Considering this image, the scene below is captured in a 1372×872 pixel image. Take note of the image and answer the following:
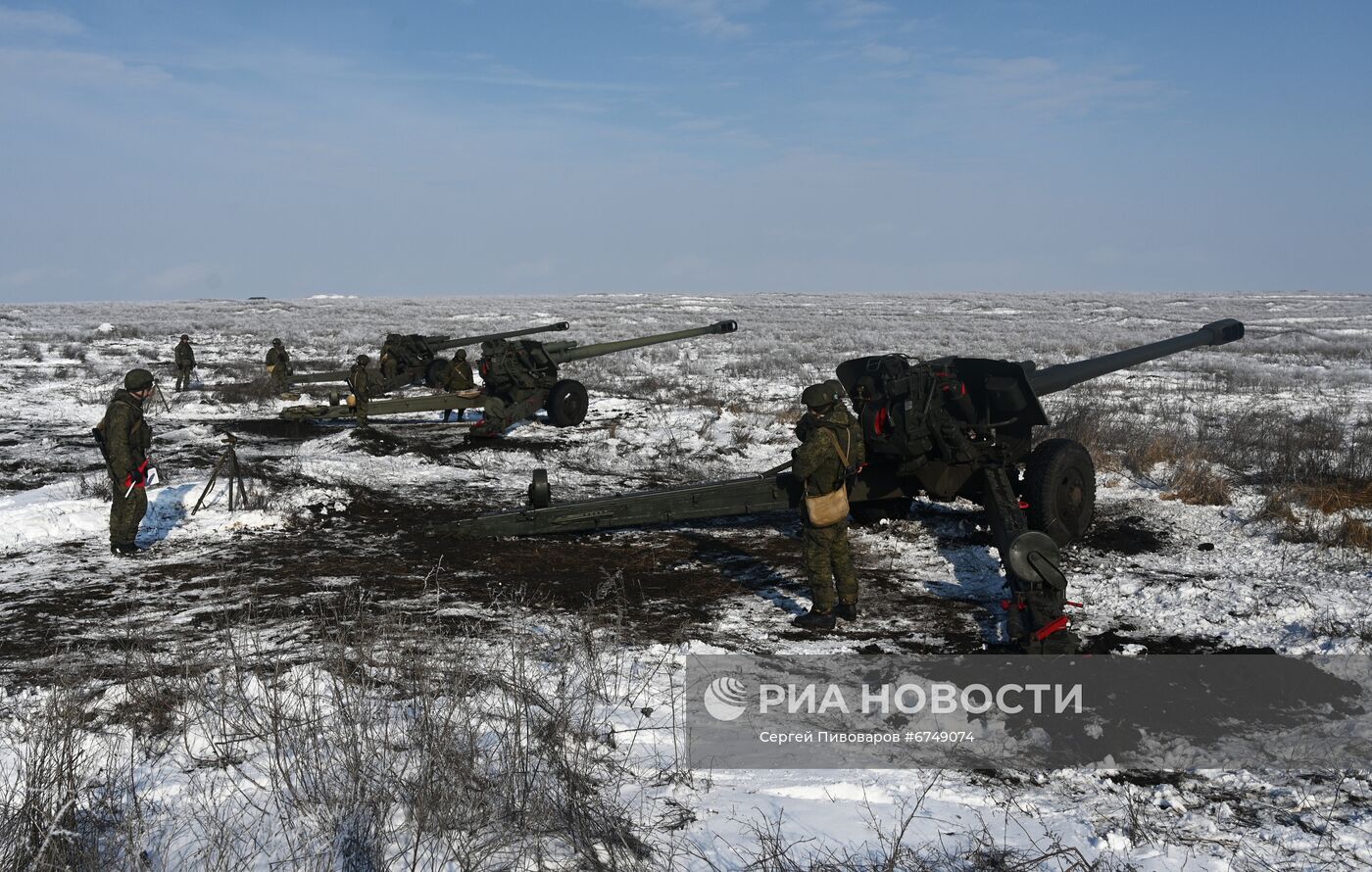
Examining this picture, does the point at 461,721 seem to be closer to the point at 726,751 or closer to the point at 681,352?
the point at 726,751

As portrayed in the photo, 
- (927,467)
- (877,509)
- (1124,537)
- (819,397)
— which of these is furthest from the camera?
(877,509)

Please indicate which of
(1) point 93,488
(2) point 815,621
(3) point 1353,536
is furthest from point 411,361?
(3) point 1353,536

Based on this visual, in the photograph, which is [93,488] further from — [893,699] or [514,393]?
[893,699]

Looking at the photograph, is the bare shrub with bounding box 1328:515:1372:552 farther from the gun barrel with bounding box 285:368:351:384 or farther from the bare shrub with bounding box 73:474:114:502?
the gun barrel with bounding box 285:368:351:384

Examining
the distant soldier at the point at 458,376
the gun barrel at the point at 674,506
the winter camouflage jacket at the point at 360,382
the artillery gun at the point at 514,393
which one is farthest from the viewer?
the distant soldier at the point at 458,376

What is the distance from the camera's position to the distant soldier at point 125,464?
301 inches

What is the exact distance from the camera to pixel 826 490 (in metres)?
5.82

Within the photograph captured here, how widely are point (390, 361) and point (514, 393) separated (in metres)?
3.37

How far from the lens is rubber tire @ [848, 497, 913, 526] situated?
27.9 feet

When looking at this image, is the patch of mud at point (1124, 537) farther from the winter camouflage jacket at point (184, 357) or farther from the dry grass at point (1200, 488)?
the winter camouflage jacket at point (184, 357)

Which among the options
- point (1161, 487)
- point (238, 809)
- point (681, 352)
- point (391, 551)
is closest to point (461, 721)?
point (238, 809)

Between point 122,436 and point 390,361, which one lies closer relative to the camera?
point 122,436

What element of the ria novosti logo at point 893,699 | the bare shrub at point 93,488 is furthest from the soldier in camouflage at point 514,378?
the ria novosti logo at point 893,699

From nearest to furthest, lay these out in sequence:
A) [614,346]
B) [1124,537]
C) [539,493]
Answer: [539,493] → [1124,537] → [614,346]
